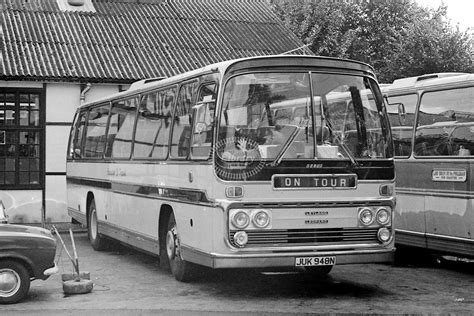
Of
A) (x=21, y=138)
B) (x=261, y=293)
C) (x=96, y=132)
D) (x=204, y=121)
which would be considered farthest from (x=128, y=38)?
(x=261, y=293)

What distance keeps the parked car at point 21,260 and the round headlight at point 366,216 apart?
3676mm

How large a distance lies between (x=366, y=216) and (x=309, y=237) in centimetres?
77

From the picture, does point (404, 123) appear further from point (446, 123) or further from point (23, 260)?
point (23, 260)

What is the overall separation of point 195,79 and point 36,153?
11.4 metres

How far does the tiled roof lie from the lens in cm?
2188

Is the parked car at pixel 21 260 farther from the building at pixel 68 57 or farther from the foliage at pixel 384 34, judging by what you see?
the foliage at pixel 384 34

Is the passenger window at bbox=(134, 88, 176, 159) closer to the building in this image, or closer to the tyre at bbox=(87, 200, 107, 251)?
the tyre at bbox=(87, 200, 107, 251)

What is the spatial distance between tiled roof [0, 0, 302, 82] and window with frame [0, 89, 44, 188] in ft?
2.38

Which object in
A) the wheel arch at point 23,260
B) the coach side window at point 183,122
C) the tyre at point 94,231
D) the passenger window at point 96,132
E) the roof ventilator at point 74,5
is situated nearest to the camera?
the wheel arch at point 23,260

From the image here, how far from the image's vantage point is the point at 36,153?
21.6m

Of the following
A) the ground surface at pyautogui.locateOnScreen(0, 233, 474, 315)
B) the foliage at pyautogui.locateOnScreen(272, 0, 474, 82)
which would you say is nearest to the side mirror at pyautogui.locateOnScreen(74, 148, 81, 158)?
the ground surface at pyautogui.locateOnScreen(0, 233, 474, 315)

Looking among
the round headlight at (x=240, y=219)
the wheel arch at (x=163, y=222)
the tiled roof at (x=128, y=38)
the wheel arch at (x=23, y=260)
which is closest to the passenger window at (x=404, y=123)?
the wheel arch at (x=163, y=222)

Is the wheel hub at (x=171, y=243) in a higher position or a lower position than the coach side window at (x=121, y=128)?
lower

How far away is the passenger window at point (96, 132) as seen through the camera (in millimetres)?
15789
